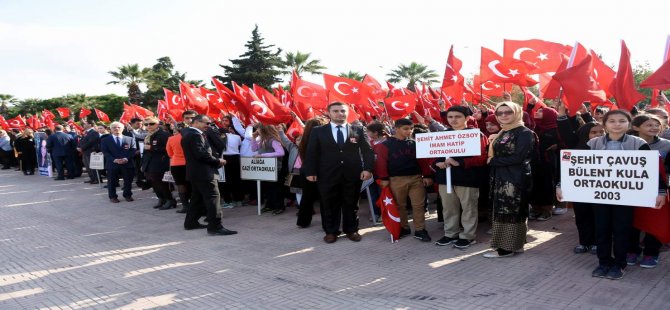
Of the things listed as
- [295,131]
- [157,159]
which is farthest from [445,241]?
[157,159]

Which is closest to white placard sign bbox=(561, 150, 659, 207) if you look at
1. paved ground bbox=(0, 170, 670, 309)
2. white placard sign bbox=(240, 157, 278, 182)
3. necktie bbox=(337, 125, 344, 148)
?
paved ground bbox=(0, 170, 670, 309)

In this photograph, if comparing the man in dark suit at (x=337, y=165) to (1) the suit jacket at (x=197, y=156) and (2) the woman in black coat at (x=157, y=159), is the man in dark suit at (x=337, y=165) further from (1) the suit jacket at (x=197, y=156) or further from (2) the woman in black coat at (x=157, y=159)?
(2) the woman in black coat at (x=157, y=159)

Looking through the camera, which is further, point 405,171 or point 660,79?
point 405,171

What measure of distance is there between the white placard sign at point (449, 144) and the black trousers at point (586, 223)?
1384 millimetres

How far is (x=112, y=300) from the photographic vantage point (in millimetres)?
4602

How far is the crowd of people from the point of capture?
4906 millimetres

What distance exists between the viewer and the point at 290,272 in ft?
17.6

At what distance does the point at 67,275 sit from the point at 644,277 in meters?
6.27

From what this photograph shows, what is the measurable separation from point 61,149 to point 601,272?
16770mm

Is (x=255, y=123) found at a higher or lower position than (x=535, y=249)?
higher

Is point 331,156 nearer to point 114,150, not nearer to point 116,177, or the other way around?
point 114,150

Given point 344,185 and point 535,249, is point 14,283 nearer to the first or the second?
point 344,185

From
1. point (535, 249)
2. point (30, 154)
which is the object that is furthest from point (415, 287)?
point (30, 154)

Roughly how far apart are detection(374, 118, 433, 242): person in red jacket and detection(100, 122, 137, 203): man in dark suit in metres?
6.76
